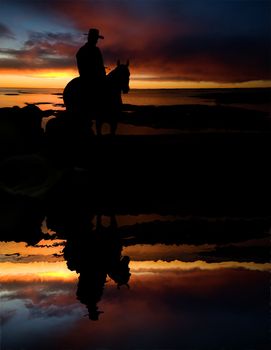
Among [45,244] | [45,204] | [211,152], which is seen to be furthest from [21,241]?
[211,152]

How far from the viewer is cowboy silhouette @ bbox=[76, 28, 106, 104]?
1603 centimetres

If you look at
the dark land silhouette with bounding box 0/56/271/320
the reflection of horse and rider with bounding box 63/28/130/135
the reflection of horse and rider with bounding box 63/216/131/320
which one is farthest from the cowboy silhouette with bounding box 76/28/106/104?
the reflection of horse and rider with bounding box 63/216/131/320

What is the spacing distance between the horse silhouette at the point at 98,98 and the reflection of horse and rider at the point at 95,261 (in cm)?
723

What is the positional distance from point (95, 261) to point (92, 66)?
9.60m

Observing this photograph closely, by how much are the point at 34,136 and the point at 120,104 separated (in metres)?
2.49

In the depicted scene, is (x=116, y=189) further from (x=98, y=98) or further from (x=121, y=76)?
(x=121, y=76)

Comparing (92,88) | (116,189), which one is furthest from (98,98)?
(116,189)

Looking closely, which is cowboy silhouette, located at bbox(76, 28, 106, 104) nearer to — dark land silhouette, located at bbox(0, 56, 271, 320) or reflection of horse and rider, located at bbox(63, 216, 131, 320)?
dark land silhouette, located at bbox(0, 56, 271, 320)

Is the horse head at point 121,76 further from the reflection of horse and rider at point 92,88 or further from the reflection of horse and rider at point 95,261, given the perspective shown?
the reflection of horse and rider at point 95,261

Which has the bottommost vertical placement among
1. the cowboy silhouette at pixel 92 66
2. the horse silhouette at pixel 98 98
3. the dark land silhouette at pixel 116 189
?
the dark land silhouette at pixel 116 189

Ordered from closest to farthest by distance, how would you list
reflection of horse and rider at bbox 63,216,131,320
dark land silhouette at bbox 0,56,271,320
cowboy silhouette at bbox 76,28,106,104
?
reflection of horse and rider at bbox 63,216,131,320
dark land silhouette at bbox 0,56,271,320
cowboy silhouette at bbox 76,28,106,104

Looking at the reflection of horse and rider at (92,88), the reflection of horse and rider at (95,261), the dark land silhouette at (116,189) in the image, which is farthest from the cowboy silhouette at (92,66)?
the reflection of horse and rider at (95,261)

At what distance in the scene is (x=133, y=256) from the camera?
25.2ft

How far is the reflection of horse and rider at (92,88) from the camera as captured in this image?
52.6 ft
